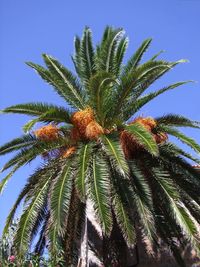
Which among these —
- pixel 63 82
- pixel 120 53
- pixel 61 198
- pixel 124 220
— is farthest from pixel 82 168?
pixel 120 53

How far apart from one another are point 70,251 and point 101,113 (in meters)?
3.38

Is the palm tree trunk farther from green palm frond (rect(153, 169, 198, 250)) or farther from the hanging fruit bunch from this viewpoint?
the hanging fruit bunch

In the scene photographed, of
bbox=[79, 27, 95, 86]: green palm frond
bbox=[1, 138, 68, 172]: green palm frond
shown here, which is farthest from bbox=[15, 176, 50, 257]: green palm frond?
bbox=[79, 27, 95, 86]: green palm frond

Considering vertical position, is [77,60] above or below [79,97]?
above

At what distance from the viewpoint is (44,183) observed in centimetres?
1155

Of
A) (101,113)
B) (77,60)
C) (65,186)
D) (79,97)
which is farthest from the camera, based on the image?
(77,60)

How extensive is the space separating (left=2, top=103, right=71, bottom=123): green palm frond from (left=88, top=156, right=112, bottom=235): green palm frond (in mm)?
1449

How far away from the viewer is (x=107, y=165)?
1128 centimetres

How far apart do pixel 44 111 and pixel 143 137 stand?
277 centimetres

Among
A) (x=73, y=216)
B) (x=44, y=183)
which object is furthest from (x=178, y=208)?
(x=44, y=183)

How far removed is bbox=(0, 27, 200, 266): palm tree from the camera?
10.6 metres

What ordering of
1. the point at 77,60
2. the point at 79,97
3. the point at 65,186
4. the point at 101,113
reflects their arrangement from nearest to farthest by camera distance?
the point at 65,186
the point at 101,113
the point at 79,97
the point at 77,60

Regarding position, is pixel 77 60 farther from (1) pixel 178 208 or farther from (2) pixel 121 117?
(1) pixel 178 208

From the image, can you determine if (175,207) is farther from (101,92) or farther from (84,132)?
(101,92)
